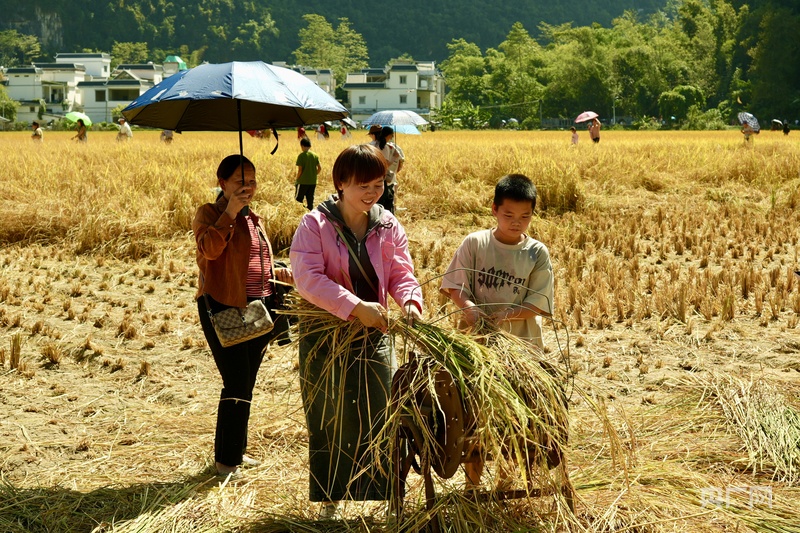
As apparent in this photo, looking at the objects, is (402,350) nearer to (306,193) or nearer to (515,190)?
(515,190)

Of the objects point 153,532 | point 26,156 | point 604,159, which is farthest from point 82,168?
point 153,532

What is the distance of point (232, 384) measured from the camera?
397 centimetres

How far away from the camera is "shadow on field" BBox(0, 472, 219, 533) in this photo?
365 centimetres

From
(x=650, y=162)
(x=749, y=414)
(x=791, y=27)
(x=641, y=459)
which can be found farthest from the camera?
(x=791, y=27)

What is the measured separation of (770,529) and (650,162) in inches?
465

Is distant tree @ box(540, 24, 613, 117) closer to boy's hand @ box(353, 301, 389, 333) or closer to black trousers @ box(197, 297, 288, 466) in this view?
black trousers @ box(197, 297, 288, 466)

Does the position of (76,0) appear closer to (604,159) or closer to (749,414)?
(604,159)

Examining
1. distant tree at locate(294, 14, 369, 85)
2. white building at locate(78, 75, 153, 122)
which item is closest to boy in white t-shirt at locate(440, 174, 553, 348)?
white building at locate(78, 75, 153, 122)

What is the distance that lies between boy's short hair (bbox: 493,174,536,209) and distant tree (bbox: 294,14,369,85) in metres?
117

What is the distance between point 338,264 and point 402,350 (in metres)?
0.38

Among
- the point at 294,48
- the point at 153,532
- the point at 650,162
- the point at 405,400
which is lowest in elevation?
the point at 153,532

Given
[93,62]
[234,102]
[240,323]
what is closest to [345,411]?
[240,323]

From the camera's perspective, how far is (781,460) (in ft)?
13.4

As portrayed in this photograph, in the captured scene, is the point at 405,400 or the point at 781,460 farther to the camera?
the point at 781,460
